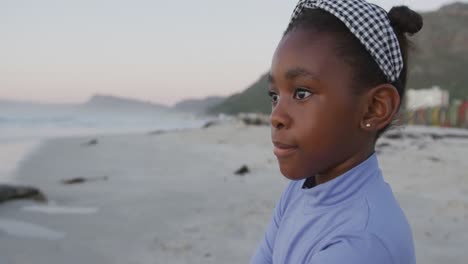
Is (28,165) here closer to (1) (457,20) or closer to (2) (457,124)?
(2) (457,124)

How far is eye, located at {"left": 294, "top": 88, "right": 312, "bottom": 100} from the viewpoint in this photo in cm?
Result: 124

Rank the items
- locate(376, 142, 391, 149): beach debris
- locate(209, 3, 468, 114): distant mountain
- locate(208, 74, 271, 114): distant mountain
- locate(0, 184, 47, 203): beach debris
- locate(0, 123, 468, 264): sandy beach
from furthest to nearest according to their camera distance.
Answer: locate(208, 74, 271, 114): distant mountain
locate(209, 3, 468, 114): distant mountain
locate(376, 142, 391, 149): beach debris
locate(0, 184, 47, 203): beach debris
locate(0, 123, 468, 264): sandy beach

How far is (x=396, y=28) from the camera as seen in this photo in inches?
52.4

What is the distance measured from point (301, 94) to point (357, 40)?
0.65 feet

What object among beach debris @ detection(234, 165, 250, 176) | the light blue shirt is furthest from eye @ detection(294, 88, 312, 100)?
beach debris @ detection(234, 165, 250, 176)

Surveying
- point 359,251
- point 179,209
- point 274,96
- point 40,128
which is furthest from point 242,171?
point 40,128

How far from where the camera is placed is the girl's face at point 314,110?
3.98ft

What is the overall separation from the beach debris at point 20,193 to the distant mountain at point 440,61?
49.0 m

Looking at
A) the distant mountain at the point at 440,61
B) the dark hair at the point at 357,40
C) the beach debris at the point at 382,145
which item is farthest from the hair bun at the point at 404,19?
the distant mountain at the point at 440,61

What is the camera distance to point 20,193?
485 centimetres

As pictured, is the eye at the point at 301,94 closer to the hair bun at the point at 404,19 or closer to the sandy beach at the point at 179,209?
the hair bun at the point at 404,19

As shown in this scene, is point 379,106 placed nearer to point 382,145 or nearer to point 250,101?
point 382,145

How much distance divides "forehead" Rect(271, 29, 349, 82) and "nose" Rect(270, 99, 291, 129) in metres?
0.08

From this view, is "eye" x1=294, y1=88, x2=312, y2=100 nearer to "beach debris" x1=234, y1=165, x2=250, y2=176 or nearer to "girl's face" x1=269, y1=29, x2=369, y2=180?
"girl's face" x1=269, y1=29, x2=369, y2=180
